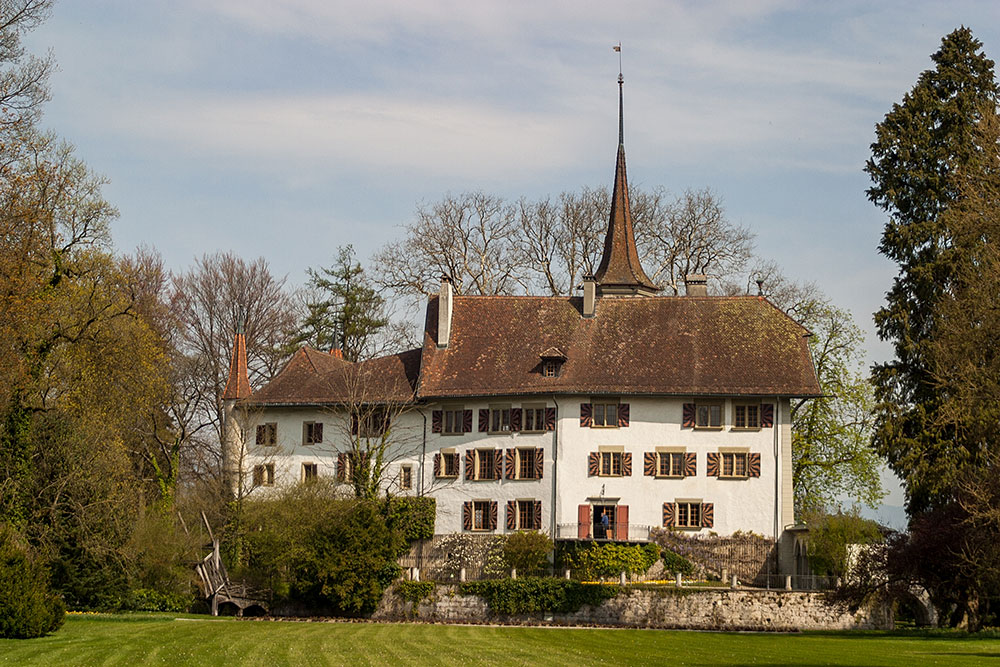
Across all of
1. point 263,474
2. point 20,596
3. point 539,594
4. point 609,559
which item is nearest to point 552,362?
point 609,559

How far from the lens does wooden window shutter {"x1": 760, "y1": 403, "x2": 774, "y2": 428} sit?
157 feet

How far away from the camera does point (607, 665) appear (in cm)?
2317

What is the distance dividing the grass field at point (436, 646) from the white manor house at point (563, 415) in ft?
39.5

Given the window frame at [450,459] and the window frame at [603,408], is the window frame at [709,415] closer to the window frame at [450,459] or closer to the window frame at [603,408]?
the window frame at [603,408]

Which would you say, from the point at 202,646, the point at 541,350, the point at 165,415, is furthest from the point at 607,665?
the point at 165,415

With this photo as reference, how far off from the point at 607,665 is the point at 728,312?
30.2m

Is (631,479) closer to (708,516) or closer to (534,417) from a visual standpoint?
(708,516)

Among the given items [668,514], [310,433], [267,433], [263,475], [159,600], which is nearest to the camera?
[159,600]

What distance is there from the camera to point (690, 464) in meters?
47.9

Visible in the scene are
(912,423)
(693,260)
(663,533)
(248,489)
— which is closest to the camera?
(912,423)

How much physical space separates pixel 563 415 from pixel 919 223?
572 inches

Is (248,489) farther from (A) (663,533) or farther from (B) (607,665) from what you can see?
(B) (607,665)

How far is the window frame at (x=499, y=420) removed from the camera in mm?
A: 49438

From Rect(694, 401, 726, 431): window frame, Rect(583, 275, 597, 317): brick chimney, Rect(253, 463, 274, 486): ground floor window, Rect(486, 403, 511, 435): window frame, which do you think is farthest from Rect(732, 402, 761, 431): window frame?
Rect(253, 463, 274, 486): ground floor window
